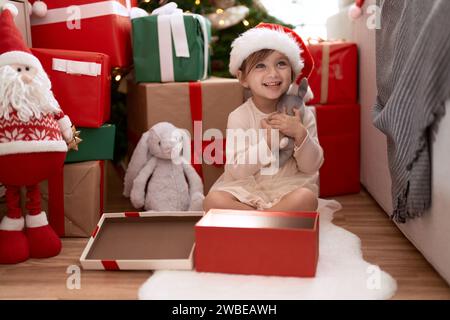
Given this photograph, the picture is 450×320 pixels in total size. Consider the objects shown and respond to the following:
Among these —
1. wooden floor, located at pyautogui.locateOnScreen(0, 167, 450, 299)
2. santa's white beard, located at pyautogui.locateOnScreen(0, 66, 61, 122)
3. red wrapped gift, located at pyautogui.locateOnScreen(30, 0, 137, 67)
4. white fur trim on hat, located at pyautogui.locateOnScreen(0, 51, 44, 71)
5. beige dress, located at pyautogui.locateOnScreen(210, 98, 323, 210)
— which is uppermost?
red wrapped gift, located at pyautogui.locateOnScreen(30, 0, 137, 67)

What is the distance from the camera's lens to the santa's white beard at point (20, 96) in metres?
1.36

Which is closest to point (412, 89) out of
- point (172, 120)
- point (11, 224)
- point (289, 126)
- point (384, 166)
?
point (289, 126)

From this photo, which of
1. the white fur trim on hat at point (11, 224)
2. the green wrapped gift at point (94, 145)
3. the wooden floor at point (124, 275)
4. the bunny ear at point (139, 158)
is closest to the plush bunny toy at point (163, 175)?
the bunny ear at point (139, 158)

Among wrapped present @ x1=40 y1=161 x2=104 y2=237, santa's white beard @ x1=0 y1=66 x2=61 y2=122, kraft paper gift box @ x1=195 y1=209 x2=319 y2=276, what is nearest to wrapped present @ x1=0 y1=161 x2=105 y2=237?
wrapped present @ x1=40 y1=161 x2=104 y2=237

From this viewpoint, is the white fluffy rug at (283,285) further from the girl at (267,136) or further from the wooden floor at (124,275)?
the girl at (267,136)

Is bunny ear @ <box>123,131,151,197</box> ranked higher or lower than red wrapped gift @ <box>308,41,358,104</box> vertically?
lower

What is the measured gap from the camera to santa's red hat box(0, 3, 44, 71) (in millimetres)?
1390

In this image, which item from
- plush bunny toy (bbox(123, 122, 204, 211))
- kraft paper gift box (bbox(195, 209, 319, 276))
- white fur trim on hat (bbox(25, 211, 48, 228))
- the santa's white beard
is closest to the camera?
kraft paper gift box (bbox(195, 209, 319, 276))

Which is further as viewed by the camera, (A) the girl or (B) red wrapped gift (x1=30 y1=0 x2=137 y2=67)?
(B) red wrapped gift (x1=30 y1=0 x2=137 y2=67)

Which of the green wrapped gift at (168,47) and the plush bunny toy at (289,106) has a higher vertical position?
the green wrapped gift at (168,47)

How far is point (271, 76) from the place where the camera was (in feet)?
5.25

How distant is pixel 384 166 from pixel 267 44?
56cm

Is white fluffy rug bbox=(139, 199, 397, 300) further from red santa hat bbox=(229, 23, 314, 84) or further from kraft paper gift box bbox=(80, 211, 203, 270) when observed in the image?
red santa hat bbox=(229, 23, 314, 84)
